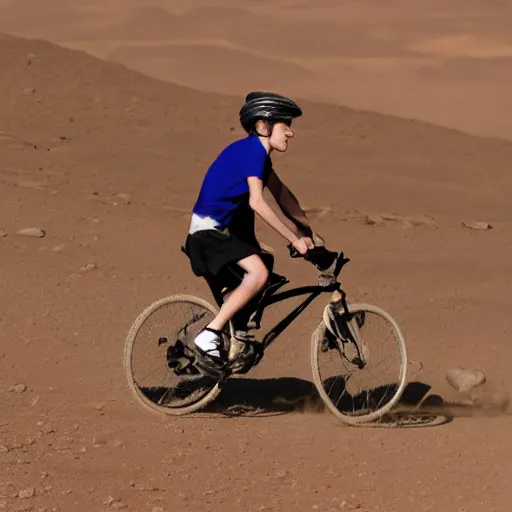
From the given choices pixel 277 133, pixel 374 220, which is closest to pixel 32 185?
pixel 374 220

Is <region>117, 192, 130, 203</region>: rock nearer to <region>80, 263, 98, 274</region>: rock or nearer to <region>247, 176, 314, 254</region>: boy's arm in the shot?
<region>80, 263, 98, 274</region>: rock

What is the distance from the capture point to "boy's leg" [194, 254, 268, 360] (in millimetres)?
6133

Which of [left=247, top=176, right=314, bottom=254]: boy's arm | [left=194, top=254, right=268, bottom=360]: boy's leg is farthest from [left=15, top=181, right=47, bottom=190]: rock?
[left=247, top=176, right=314, bottom=254]: boy's arm

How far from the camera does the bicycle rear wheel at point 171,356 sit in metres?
6.48

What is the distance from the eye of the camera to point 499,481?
18.6ft

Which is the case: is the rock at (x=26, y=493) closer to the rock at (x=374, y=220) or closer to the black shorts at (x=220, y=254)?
the black shorts at (x=220, y=254)

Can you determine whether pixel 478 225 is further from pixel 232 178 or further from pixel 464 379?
pixel 232 178

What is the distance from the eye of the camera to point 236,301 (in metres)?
6.17

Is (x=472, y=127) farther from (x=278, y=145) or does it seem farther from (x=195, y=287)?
(x=278, y=145)

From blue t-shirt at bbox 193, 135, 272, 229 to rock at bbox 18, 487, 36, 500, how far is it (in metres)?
1.71

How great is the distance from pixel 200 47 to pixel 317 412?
22.9 metres

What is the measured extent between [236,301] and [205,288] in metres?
3.20

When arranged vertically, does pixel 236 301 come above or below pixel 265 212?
below

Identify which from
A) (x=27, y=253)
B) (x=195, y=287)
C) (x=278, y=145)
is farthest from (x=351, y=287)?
(x=278, y=145)
